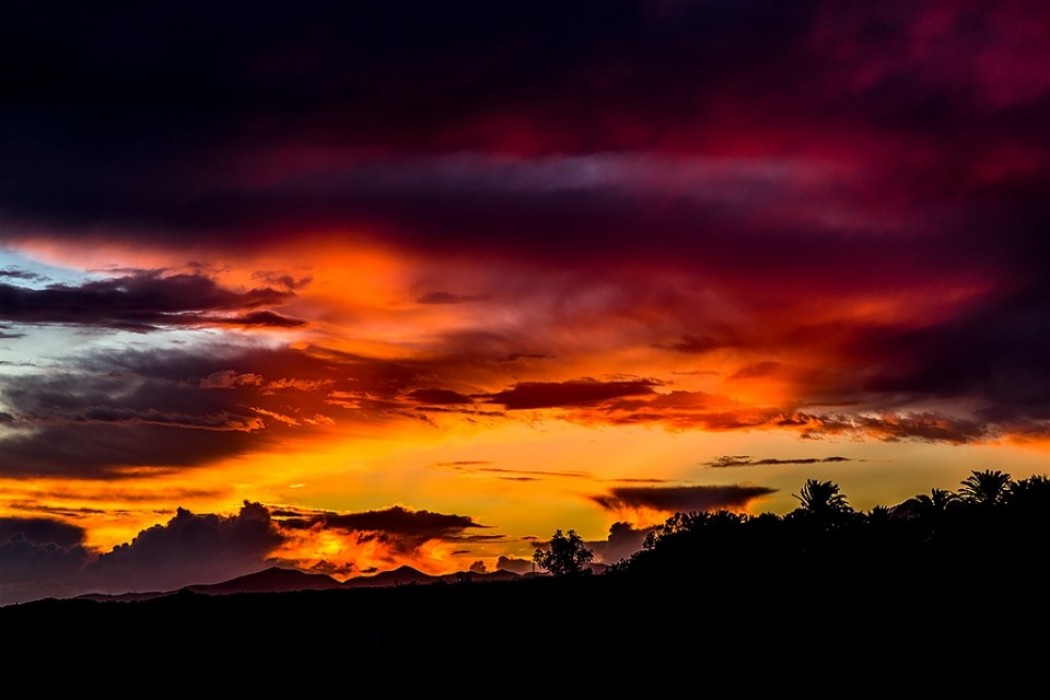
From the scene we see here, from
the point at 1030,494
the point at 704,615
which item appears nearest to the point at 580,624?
the point at 704,615

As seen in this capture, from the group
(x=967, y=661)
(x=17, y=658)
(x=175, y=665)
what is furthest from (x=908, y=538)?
(x=17, y=658)

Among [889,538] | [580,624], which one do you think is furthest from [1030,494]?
[580,624]

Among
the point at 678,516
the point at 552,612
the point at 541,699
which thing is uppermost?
the point at 678,516

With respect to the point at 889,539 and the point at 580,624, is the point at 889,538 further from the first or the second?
the point at 580,624

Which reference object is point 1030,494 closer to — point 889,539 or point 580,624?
point 889,539

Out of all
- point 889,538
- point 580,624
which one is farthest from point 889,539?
point 580,624

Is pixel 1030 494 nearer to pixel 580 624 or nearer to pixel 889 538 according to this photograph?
pixel 889 538

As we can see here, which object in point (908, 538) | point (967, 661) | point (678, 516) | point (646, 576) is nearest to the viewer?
point (967, 661)

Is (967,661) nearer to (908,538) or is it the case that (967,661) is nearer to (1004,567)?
(1004,567)

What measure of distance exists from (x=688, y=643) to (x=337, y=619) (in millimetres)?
27510

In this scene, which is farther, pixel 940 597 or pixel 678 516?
pixel 678 516

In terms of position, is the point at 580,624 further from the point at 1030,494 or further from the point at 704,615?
the point at 1030,494

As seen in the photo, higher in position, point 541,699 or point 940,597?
point 940,597

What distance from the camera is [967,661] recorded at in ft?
265
